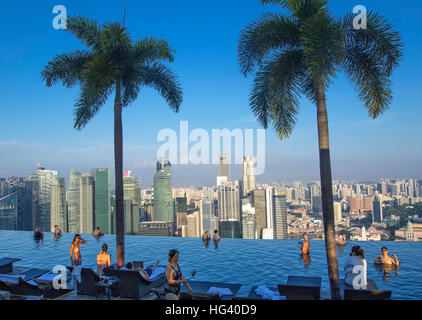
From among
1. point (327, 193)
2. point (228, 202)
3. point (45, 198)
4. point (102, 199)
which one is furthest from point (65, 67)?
point (102, 199)

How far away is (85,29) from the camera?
33.3ft

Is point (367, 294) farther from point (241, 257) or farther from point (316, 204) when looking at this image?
point (316, 204)

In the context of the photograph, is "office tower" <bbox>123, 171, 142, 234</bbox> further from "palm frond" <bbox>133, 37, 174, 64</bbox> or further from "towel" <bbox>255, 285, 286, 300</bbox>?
"towel" <bbox>255, 285, 286, 300</bbox>

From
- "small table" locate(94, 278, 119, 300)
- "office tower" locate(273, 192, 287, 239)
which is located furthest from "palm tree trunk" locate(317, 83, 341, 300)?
"office tower" locate(273, 192, 287, 239)

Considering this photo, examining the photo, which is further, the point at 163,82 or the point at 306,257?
the point at 306,257

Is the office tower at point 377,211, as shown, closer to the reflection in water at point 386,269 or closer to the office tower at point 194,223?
the reflection in water at point 386,269

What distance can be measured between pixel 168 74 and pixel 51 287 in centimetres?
794

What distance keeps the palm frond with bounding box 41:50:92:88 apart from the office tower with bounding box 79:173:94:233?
4678 cm

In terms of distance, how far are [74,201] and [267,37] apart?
53457 millimetres

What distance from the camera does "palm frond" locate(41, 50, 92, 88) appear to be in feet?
34.4

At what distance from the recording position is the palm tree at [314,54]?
7.13 meters

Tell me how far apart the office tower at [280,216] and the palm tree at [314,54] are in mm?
23263
